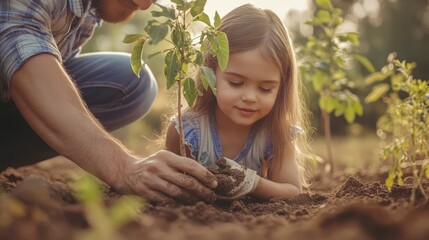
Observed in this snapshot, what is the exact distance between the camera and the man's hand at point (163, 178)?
6.61 ft

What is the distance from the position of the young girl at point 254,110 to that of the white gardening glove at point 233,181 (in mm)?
169

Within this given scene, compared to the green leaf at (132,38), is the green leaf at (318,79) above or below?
below

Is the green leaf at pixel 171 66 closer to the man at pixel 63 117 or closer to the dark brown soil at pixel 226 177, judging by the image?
the man at pixel 63 117

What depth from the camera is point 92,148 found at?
205cm

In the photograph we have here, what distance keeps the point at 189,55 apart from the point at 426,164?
0.97 meters

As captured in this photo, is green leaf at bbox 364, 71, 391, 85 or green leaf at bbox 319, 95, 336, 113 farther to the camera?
green leaf at bbox 319, 95, 336, 113

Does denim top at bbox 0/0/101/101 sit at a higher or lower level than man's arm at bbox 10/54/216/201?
higher

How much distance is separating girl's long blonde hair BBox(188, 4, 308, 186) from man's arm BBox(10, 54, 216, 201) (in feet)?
2.50

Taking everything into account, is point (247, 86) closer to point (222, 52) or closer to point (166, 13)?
point (222, 52)

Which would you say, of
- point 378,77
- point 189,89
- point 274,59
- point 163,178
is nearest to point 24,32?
point 189,89

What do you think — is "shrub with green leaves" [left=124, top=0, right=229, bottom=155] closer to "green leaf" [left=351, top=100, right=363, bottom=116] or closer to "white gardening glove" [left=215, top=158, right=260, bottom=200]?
"white gardening glove" [left=215, top=158, right=260, bottom=200]

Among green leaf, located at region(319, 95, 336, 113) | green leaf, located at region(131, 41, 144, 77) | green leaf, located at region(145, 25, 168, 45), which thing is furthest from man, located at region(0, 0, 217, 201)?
green leaf, located at region(319, 95, 336, 113)

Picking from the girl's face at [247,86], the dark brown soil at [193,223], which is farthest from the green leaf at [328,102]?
the dark brown soil at [193,223]

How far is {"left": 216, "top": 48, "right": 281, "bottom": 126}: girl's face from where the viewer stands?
2.56 meters
